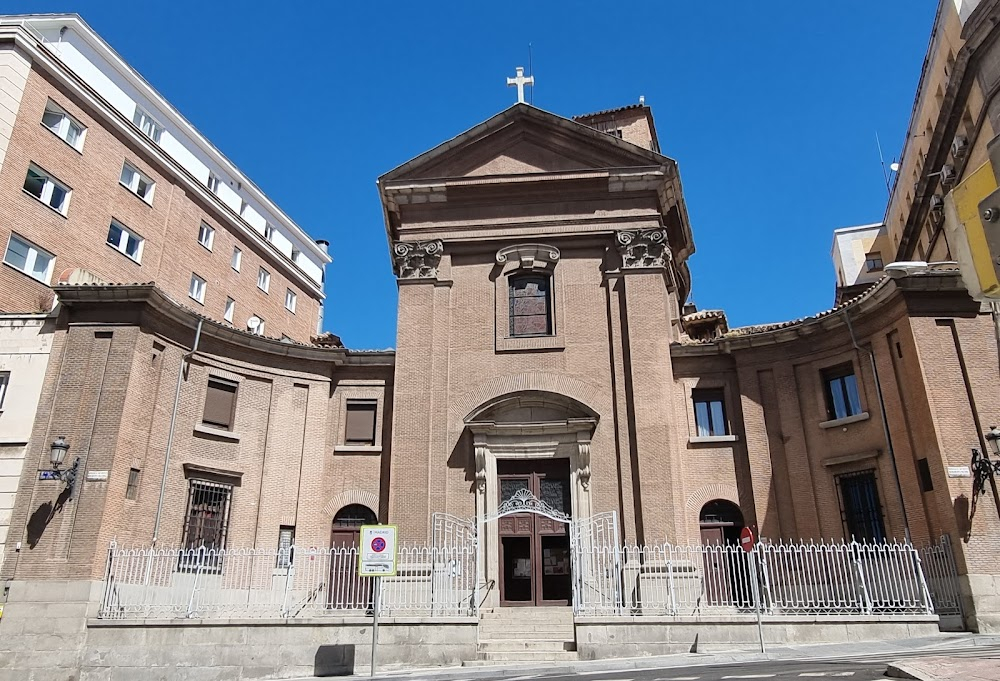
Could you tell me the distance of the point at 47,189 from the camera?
26.3 metres

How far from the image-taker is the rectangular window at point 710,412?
75.2ft

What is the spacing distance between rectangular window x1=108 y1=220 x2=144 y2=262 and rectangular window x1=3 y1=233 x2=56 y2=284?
339 centimetres

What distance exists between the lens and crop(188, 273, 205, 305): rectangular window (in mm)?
33688

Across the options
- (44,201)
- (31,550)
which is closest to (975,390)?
(31,550)

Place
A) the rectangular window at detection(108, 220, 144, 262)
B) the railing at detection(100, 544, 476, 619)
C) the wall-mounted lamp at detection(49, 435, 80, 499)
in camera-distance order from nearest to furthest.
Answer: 1. the railing at detection(100, 544, 476, 619)
2. the wall-mounted lamp at detection(49, 435, 80, 499)
3. the rectangular window at detection(108, 220, 144, 262)

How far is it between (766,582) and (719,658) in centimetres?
323

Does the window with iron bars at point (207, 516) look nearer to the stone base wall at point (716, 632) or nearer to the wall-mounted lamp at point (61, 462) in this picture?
the wall-mounted lamp at point (61, 462)

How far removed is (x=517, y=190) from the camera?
24328 mm

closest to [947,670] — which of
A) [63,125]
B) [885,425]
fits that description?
[885,425]

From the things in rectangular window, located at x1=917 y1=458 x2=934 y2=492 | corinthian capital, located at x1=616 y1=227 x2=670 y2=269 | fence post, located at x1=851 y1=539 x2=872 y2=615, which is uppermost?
corinthian capital, located at x1=616 y1=227 x2=670 y2=269

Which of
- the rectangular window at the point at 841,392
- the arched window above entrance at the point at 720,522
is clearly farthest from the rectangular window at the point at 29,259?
the rectangular window at the point at 841,392

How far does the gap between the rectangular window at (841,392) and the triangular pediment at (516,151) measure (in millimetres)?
9016

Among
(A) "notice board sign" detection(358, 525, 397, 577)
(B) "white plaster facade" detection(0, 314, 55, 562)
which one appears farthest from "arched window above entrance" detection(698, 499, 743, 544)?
(B) "white plaster facade" detection(0, 314, 55, 562)

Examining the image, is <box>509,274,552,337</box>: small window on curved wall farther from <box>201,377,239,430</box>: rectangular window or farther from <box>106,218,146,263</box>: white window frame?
<box>106,218,146,263</box>: white window frame
